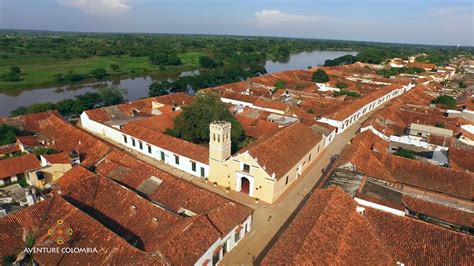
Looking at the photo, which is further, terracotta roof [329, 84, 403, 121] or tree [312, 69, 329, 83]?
tree [312, 69, 329, 83]

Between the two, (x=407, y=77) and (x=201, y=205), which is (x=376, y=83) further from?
(x=201, y=205)

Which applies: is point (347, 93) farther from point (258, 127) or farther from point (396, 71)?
point (396, 71)

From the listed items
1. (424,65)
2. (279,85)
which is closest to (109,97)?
(279,85)

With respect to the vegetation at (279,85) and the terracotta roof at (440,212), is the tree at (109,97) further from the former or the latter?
the terracotta roof at (440,212)

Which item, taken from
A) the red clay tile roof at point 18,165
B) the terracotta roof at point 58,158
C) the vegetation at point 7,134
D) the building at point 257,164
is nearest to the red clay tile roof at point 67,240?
the terracotta roof at point 58,158

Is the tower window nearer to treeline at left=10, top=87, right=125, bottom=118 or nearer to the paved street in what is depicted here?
the paved street

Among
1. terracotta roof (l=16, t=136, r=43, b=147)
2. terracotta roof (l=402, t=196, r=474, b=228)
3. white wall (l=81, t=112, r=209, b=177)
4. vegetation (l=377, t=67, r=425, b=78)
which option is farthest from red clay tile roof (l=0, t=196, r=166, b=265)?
vegetation (l=377, t=67, r=425, b=78)
